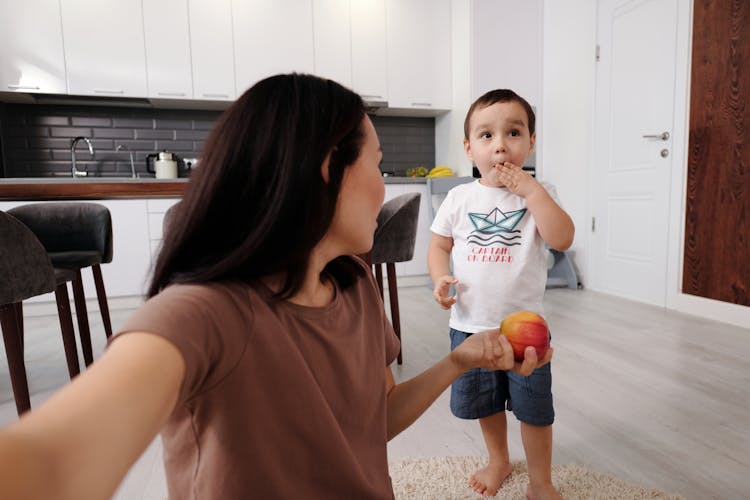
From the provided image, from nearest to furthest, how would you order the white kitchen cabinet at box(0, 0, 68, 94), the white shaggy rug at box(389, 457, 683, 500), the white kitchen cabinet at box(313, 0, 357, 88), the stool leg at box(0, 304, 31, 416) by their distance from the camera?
the white shaggy rug at box(389, 457, 683, 500) < the stool leg at box(0, 304, 31, 416) < the white kitchen cabinet at box(0, 0, 68, 94) < the white kitchen cabinet at box(313, 0, 357, 88)

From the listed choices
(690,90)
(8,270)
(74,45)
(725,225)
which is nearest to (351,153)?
(8,270)

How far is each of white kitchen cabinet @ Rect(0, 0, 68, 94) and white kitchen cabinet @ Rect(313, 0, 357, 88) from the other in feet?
6.49

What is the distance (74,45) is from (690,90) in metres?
4.43

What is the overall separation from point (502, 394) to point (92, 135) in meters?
4.11

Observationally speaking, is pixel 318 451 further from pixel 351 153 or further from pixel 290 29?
pixel 290 29

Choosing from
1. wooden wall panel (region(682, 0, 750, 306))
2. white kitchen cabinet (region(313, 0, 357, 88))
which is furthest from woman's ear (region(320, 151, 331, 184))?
white kitchen cabinet (region(313, 0, 357, 88))

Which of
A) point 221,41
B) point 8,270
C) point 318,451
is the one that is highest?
point 221,41

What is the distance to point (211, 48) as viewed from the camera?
12.9ft

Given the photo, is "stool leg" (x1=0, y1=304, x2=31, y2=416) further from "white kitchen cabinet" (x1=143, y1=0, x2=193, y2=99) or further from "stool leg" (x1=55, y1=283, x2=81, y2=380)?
"white kitchen cabinet" (x1=143, y1=0, x2=193, y2=99)

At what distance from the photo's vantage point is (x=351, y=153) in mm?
567

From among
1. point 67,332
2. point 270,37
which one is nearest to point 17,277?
point 67,332

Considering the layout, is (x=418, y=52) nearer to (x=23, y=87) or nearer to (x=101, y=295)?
(x=23, y=87)

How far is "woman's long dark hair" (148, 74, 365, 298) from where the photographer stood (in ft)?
1.54

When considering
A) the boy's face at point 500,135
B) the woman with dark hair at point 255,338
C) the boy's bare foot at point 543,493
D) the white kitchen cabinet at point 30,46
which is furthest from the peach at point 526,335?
the white kitchen cabinet at point 30,46
